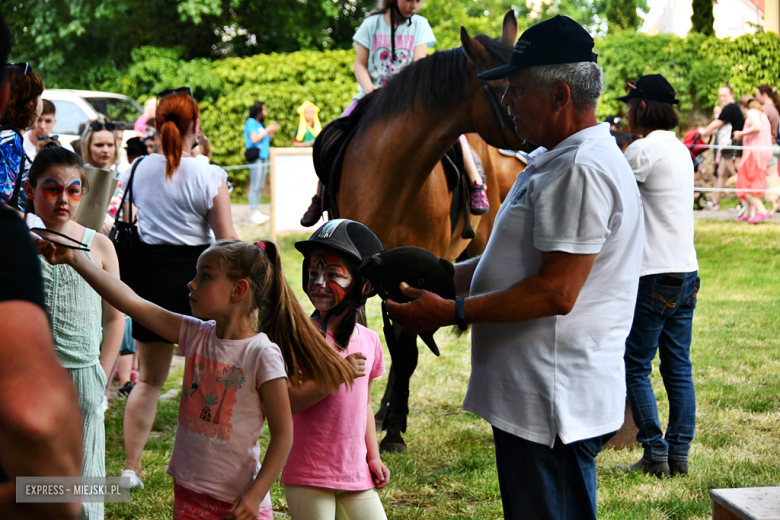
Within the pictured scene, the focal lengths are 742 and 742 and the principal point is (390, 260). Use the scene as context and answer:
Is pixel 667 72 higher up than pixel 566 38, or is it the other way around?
pixel 667 72

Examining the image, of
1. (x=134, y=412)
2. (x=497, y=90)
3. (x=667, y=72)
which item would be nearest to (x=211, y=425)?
(x=134, y=412)

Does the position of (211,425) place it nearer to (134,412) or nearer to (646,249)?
(134,412)

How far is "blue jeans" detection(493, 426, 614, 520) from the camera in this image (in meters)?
1.98

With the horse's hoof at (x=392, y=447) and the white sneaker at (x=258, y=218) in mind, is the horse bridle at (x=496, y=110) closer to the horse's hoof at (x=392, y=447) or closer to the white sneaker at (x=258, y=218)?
the horse's hoof at (x=392, y=447)

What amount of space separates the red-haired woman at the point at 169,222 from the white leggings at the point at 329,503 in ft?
5.57

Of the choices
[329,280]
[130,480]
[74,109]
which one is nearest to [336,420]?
[329,280]

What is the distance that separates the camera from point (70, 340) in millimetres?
2816

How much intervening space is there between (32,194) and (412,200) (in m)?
2.35

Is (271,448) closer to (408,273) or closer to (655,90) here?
(408,273)

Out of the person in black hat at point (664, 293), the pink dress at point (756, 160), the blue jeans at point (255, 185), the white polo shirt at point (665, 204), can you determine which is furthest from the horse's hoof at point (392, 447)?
the pink dress at point (756, 160)

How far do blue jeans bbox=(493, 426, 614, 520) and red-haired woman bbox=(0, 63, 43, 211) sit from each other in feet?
7.19

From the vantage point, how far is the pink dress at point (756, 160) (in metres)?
13.1

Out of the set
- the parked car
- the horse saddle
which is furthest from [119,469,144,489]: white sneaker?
the parked car

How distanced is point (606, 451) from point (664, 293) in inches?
44.3
